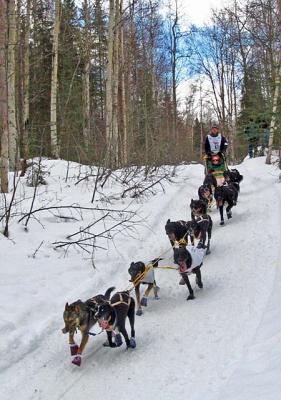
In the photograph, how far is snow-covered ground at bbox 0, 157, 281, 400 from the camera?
4.32 metres

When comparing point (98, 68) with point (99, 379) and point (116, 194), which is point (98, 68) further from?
point (99, 379)

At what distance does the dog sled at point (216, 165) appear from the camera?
493 inches

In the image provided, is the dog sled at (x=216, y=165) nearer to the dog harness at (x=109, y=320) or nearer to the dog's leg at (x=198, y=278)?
the dog's leg at (x=198, y=278)

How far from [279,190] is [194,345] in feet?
27.4

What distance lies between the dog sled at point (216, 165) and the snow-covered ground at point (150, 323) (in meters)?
3.20

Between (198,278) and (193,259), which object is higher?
(193,259)

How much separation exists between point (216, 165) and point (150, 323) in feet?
→ 24.6

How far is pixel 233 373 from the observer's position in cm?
420

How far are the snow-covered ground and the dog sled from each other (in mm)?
3204

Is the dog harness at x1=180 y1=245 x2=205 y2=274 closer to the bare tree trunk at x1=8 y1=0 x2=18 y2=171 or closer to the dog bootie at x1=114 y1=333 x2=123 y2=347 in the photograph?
the dog bootie at x1=114 y1=333 x2=123 y2=347

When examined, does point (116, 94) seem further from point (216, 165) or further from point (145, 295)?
point (145, 295)

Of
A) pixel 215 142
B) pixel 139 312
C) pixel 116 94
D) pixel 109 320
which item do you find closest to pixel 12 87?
pixel 116 94

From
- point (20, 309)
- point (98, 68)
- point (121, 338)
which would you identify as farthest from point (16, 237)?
point (98, 68)

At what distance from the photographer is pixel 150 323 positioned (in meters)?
5.76
